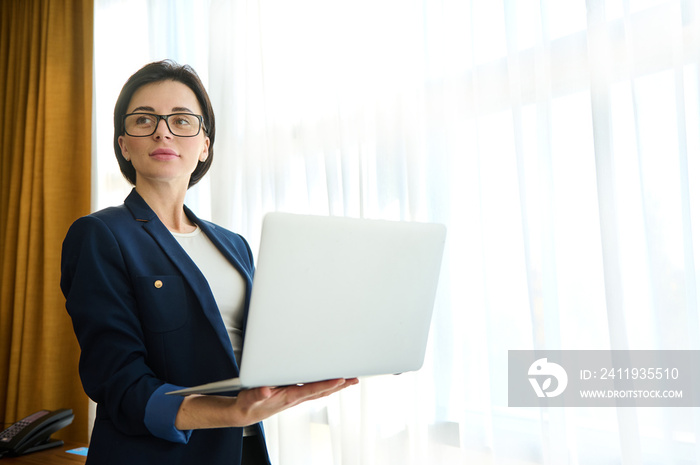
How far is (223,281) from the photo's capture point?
1199 mm

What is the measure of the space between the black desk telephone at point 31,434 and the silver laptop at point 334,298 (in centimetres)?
126

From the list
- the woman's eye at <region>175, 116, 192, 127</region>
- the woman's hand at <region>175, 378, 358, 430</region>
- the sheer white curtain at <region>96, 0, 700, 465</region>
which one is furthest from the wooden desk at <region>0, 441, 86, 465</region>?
the woman's eye at <region>175, 116, 192, 127</region>

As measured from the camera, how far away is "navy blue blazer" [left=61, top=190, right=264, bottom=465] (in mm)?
970

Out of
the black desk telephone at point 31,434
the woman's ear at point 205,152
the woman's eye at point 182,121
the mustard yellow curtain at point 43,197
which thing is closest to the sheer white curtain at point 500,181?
the woman's ear at point 205,152

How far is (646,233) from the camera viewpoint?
1.25m

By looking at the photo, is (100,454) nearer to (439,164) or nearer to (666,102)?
(439,164)

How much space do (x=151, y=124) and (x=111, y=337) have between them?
0.48m

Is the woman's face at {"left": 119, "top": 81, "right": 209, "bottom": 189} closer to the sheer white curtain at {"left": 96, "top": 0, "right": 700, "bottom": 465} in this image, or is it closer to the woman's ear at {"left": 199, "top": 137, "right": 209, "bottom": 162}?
the woman's ear at {"left": 199, "top": 137, "right": 209, "bottom": 162}

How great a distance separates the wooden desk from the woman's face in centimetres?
102

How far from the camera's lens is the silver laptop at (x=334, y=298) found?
0.77m

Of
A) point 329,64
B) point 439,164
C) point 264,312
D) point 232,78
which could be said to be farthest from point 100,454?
point 232,78

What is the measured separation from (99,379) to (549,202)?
1072mm

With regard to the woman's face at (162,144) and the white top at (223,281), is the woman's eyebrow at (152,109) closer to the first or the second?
the woman's face at (162,144)

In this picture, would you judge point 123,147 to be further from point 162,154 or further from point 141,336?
point 141,336
